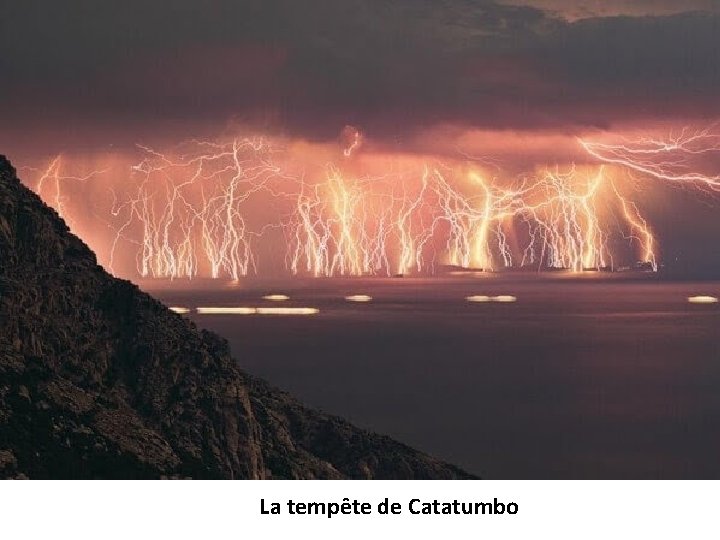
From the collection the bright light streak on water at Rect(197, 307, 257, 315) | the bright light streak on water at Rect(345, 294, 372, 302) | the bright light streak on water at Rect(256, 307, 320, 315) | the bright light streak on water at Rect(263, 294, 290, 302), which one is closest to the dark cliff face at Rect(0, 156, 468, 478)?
the bright light streak on water at Rect(197, 307, 257, 315)

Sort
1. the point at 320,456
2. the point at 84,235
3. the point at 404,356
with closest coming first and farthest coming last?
the point at 320,456 < the point at 404,356 < the point at 84,235

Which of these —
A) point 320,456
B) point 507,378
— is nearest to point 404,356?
point 507,378

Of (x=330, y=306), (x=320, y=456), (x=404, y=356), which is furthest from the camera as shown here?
(x=330, y=306)

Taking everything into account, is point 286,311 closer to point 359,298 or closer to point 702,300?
point 359,298

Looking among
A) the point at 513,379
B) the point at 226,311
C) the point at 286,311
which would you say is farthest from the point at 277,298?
the point at 513,379

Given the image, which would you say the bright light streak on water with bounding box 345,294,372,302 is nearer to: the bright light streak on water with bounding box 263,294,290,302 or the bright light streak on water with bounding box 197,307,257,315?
the bright light streak on water with bounding box 263,294,290,302

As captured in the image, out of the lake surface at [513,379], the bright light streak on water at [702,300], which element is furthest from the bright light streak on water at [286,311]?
the bright light streak on water at [702,300]
